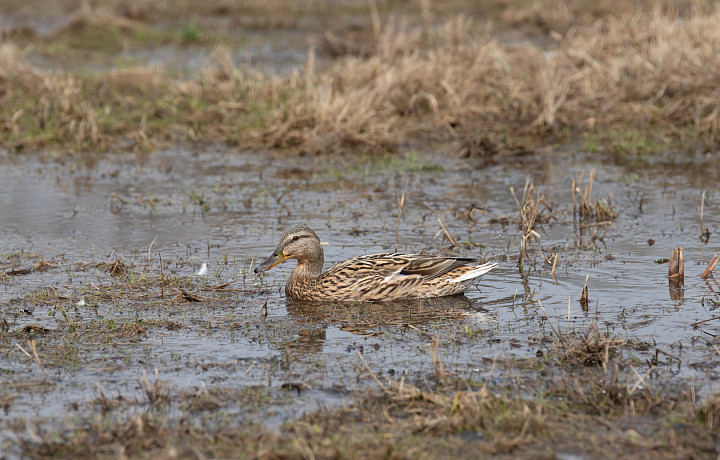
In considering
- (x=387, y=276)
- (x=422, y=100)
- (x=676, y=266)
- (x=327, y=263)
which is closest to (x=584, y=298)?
(x=676, y=266)

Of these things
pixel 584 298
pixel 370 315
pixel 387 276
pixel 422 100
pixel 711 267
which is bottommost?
pixel 370 315

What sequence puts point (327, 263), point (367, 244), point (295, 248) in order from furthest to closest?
point (367, 244)
point (327, 263)
point (295, 248)

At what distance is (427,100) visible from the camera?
55.0 ft

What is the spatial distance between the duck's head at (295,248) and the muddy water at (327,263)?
31 cm

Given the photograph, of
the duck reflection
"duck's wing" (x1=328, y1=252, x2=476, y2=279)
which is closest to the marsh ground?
the duck reflection

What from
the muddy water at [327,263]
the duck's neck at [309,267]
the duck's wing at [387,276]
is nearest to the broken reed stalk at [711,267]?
the muddy water at [327,263]

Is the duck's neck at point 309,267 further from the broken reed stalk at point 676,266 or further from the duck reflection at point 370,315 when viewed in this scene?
the broken reed stalk at point 676,266

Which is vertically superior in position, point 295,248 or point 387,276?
point 295,248

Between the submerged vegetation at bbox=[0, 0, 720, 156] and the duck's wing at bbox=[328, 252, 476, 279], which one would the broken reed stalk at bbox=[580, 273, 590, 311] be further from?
the submerged vegetation at bbox=[0, 0, 720, 156]

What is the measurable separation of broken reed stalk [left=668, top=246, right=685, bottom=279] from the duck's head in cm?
326

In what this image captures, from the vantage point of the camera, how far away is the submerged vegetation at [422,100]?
15.5 meters

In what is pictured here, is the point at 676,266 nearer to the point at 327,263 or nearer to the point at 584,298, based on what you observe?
the point at 584,298

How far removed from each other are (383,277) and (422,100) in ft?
27.6

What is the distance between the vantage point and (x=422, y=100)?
16.8m
